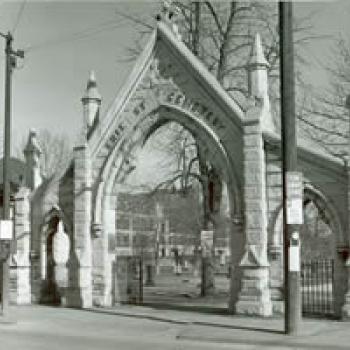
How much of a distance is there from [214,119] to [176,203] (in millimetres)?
49261

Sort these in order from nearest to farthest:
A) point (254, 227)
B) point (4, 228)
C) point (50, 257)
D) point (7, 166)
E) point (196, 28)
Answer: point (254, 227)
point (4, 228)
point (7, 166)
point (50, 257)
point (196, 28)

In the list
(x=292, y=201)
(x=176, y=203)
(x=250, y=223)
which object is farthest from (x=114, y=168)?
(x=176, y=203)

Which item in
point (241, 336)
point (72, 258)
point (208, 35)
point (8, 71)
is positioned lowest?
point (241, 336)

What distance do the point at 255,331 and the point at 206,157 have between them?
671 cm

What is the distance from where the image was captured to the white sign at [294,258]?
1248cm

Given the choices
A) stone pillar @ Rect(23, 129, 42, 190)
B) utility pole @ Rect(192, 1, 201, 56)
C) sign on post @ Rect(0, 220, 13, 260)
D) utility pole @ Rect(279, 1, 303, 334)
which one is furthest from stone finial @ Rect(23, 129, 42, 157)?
utility pole @ Rect(279, 1, 303, 334)

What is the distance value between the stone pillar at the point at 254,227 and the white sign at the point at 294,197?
392 centimetres

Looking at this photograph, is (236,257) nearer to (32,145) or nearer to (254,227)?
(254,227)

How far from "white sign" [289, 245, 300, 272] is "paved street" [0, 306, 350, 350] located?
49.0 inches

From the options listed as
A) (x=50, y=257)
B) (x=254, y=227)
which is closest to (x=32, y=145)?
(x=50, y=257)

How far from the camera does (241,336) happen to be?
12.6m

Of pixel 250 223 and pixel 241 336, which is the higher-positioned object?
pixel 250 223

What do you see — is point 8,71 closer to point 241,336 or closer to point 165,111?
point 165,111

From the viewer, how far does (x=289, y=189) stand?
12641mm
